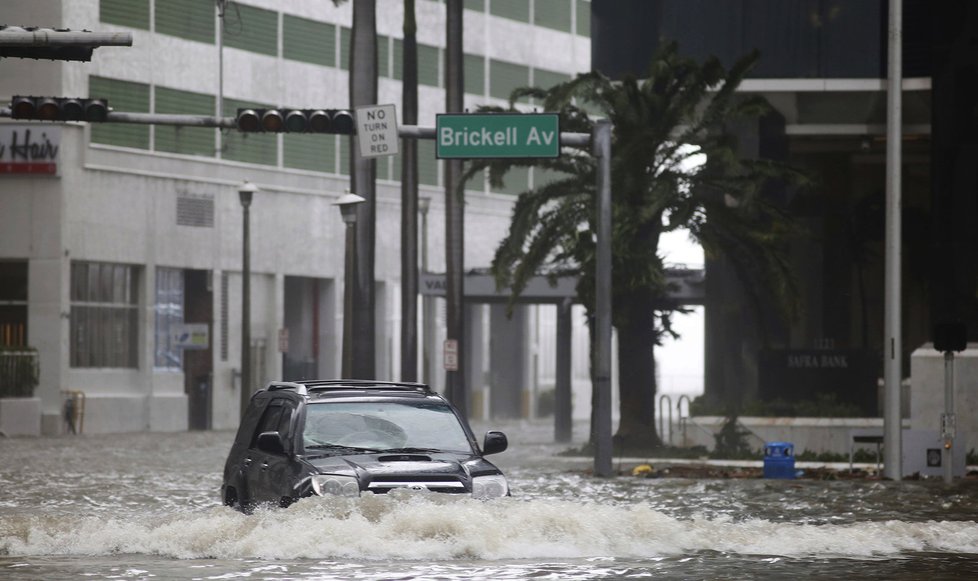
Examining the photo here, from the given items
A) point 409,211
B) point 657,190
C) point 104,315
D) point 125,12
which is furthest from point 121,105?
point 657,190

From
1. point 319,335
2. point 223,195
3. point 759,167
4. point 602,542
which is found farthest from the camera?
point 319,335

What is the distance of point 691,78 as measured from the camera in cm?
3841

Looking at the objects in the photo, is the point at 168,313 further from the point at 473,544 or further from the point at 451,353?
the point at 473,544

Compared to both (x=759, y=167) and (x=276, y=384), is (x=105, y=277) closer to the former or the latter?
(x=759, y=167)

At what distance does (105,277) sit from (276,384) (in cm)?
3970

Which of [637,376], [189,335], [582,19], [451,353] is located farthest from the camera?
[582,19]

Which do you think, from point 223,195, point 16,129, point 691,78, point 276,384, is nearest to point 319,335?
point 223,195

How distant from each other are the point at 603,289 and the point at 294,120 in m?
5.88

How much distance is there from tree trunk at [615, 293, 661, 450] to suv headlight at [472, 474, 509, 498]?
23.5m

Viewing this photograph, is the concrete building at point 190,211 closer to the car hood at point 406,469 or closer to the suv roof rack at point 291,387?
the suv roof rack at point 291,387

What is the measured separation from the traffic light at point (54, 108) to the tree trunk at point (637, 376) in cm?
1270

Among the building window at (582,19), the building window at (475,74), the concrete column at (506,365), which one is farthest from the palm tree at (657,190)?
the building window at (582,19)

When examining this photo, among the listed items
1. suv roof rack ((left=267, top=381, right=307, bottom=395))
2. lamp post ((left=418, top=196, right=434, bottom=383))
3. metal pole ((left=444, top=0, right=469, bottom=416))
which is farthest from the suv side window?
lamp post ((left=418, top=196, right=434, bottom=383))

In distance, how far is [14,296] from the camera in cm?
5500
